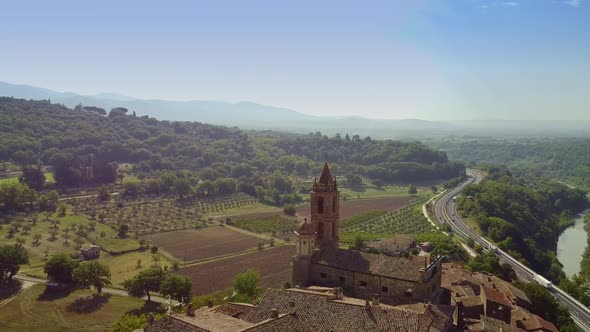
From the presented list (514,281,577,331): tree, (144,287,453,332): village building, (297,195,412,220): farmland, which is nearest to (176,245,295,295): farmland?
(144,287,453,332): village building

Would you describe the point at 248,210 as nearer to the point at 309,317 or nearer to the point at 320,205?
the point at 320,205

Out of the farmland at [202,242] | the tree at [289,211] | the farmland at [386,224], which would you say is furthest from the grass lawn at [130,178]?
the farmland at [386,224]

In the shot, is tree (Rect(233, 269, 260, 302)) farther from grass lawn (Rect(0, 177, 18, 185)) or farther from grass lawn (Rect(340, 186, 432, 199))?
grass lawn (Rect(0, 177, 18, 185))

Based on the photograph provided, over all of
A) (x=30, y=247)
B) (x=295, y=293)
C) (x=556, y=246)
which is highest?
(x=295, y=293)

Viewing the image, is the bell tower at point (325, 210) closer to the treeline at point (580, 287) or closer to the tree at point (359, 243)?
the tree at point (359, 243)

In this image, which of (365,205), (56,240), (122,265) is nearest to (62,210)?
(56,240)

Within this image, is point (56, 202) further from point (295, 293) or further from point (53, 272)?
point (295, 293)

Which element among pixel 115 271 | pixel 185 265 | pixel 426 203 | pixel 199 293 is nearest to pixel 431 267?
pixel 199 293

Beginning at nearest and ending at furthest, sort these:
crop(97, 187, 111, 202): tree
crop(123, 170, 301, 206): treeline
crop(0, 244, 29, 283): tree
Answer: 1. crop(0, 244, 29, 283): tree
2. crop(97, 187, 111, 202): tree
3. crop(123, 170, 301, 206): treeline
